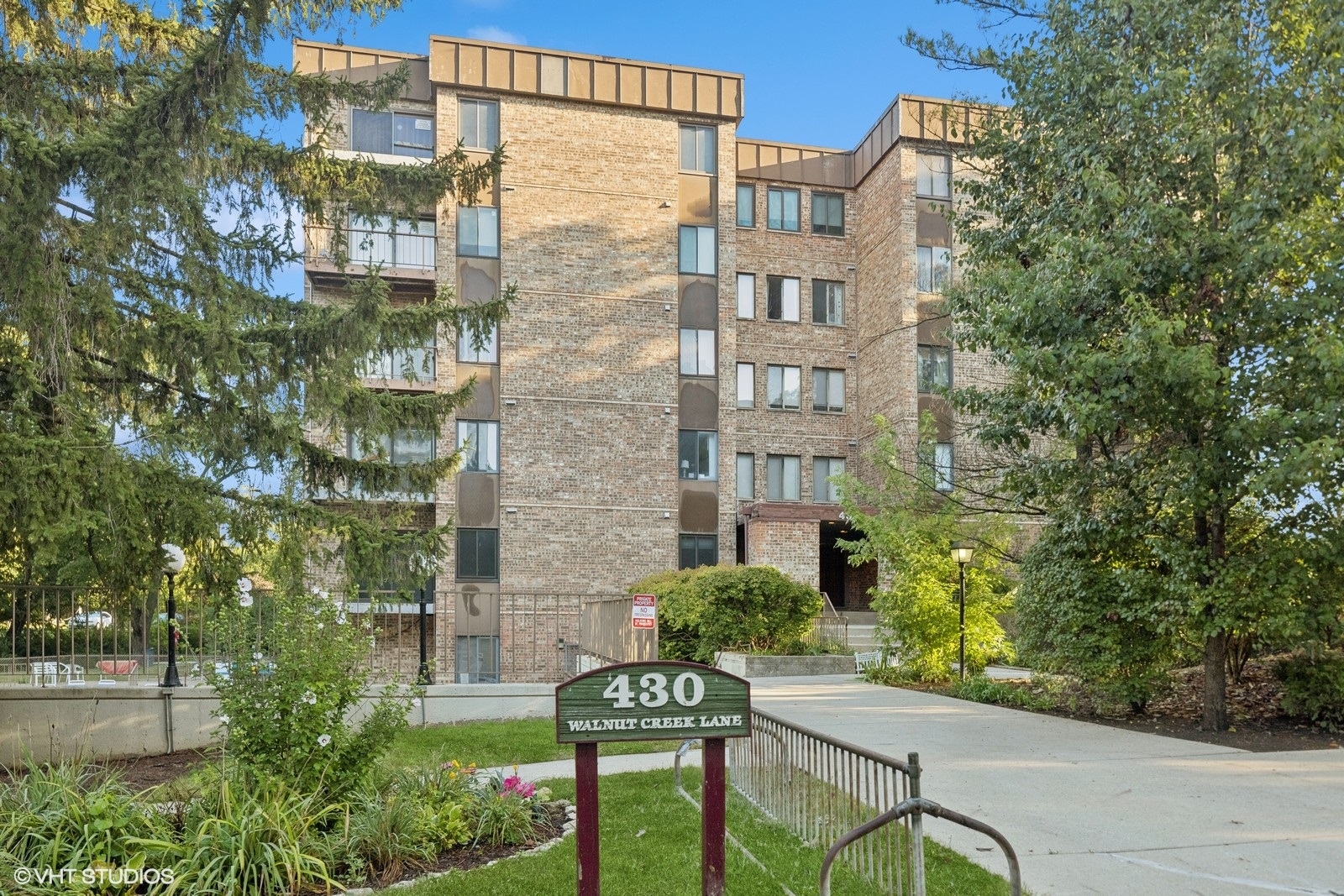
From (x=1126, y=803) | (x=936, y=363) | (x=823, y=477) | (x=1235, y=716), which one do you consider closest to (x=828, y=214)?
(x=936, y=363)

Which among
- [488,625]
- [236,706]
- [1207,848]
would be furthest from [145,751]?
[488,625]

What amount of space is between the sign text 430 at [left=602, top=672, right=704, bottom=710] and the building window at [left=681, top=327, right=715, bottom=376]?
24.6 metres

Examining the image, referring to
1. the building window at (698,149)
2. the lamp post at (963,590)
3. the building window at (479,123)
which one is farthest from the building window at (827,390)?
the lamp post at (963,590)

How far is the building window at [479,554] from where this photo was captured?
27.5m

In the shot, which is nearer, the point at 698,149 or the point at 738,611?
the point at 738,611

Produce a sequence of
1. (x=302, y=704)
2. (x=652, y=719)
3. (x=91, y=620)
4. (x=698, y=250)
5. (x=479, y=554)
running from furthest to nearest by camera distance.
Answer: (x=698, y=250), (x=479, y=554), (x=91, y=620), (x=302, y=704), (x=652, y=719)

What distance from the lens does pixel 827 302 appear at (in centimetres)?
3319

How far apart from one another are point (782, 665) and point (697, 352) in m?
11.3

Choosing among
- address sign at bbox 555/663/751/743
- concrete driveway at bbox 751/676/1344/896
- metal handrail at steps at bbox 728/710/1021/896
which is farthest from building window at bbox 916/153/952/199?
address sign at bbox 555/663/751/743

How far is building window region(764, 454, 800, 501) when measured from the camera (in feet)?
104

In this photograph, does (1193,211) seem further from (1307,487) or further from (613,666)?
(613,666)

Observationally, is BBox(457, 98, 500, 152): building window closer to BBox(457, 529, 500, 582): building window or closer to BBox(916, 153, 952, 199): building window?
BBox(457, 529, 500, 582): building window

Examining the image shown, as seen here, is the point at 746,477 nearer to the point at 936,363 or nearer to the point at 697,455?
the point at 697,455

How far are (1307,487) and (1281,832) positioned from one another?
17.6 feet
